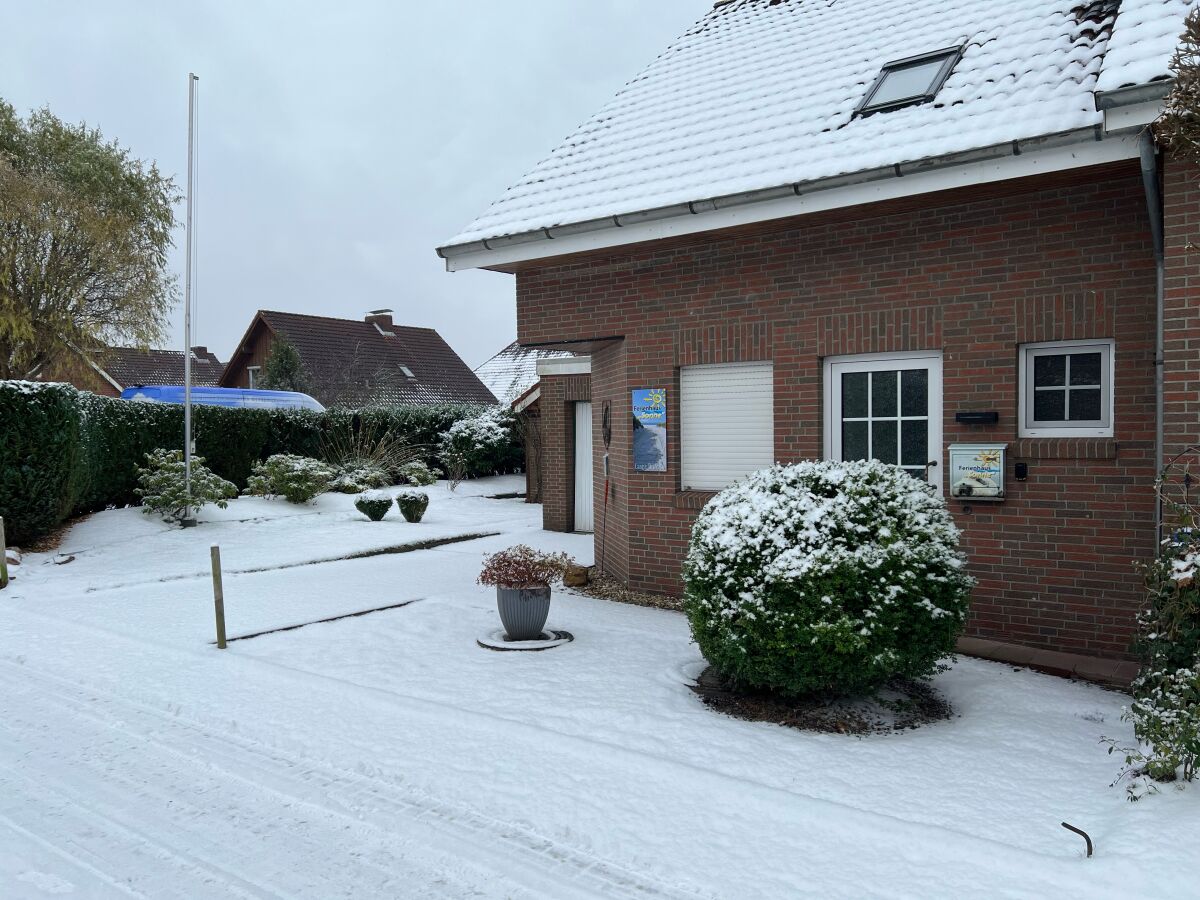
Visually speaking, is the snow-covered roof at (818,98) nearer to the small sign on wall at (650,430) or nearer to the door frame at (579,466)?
the small sign on wall at (650,430)

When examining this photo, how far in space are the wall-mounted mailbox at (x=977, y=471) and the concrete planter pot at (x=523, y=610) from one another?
345cm

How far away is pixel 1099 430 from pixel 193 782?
21.5ft

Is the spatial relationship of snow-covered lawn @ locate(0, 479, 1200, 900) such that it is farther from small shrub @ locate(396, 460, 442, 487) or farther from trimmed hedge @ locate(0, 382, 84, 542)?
small shrub @ locate(396, 460, 442, 487)

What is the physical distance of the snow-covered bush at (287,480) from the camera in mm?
16625

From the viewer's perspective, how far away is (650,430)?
907 cm

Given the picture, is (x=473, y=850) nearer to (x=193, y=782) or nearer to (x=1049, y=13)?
(x=193, y=782)

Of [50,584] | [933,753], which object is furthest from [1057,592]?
[50,584]

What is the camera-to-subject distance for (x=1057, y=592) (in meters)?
6.81

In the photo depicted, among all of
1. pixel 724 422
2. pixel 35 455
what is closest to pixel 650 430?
pixel 724 422

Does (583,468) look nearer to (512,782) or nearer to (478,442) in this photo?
(478,442)

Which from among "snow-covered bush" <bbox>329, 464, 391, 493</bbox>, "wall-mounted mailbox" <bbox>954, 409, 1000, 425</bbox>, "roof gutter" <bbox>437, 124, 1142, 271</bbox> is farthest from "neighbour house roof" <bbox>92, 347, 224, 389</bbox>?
"wall-mounted mailbox" <bbox>954, 409, 1000, 425</bbox>

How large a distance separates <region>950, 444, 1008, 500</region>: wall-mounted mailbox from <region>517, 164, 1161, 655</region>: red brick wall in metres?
0.11

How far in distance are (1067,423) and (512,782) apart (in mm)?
5059

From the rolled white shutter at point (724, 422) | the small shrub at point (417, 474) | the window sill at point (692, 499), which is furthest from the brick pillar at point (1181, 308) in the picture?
the small shrub at point (417, 474)
